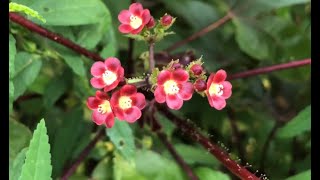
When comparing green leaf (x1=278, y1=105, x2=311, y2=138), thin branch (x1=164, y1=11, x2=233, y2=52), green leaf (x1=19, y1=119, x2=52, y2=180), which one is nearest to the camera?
green leaf (x1=19, y1=119, x2=52, y2=180)

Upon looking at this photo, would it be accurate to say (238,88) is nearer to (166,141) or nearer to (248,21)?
(248,21)

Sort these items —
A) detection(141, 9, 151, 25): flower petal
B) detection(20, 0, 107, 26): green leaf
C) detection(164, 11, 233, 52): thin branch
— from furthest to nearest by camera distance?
1. detection(164, 11, 233, 52): thin branch
2. detection(20, 0, 107, 26): green leaf
3. detection(141, 9, 151, 25): flower petal

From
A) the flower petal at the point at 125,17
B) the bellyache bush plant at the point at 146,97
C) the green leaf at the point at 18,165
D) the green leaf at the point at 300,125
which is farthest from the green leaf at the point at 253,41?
the green leaf at the point at 18,165

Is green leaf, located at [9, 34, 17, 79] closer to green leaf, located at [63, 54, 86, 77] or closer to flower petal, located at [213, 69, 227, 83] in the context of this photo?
green leaf, located at [63, 54, 86, 77]

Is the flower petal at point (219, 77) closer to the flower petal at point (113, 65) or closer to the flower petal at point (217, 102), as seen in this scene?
the flower petal at point (217, 102)

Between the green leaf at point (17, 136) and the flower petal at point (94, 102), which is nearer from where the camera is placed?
the flower petal at point (94, 102)

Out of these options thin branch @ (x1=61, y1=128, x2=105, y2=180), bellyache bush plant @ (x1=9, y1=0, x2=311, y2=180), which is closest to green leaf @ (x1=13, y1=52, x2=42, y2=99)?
bellyache bush plant @ (x1=9, y1=0, x2=311, y2=180)
